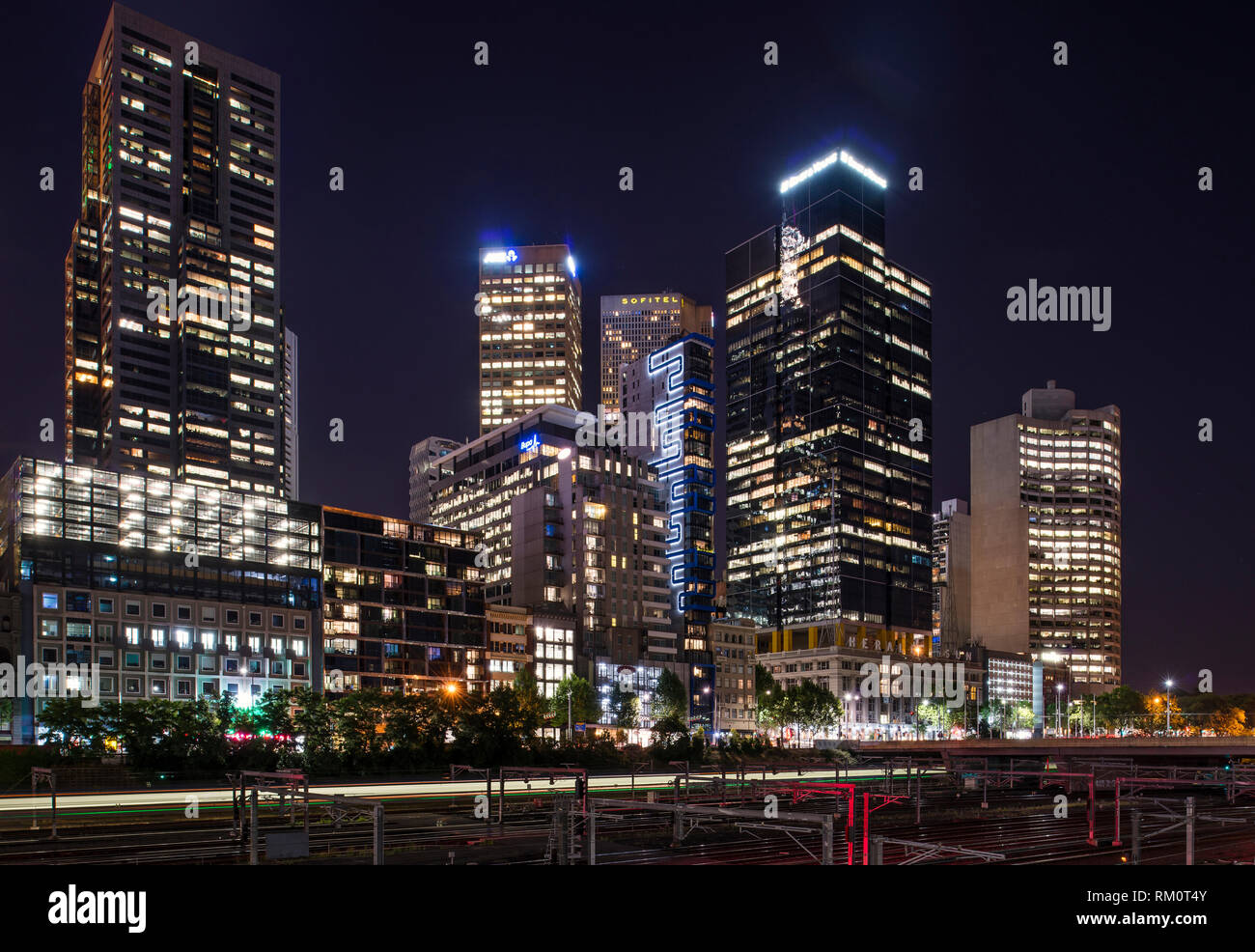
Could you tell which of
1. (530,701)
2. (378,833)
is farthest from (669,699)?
(378,833)

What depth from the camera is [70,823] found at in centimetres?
4038

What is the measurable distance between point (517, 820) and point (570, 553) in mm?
144961

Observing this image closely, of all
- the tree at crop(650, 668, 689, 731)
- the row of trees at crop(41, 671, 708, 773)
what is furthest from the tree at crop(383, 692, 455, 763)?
the tree at crop(650, 668, 689, 731)

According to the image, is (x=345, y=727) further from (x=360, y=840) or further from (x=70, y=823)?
(x=360, y=840)

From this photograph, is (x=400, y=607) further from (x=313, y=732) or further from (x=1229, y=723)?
(x=1229, y=723)

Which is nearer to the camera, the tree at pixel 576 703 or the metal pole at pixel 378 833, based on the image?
the metal pole at pixel 378 833

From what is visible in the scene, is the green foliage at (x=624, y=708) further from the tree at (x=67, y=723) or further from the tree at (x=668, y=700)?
the tree at (x=67, y=723)

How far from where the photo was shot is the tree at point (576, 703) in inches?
5633

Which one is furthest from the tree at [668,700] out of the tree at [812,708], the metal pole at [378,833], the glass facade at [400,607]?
the metal pole at [378,833]

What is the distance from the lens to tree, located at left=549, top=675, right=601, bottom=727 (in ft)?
469

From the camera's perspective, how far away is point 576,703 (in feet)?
478
